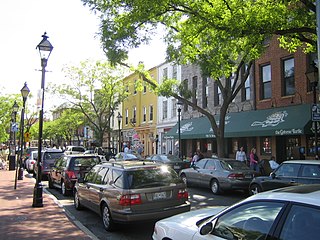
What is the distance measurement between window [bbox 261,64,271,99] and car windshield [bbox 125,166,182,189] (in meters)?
14.3

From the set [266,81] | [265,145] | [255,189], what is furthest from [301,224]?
[266,81]

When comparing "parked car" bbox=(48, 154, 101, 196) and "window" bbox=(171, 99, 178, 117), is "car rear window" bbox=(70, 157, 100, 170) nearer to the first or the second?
"parked car" bbox=(48, 154, 101, 196)

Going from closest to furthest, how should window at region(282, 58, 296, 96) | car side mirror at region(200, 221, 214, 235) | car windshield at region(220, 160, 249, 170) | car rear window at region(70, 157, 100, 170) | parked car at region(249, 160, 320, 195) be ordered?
1. car side mirror at region(200, 221, 214, 235)
2. parked car at region(249, 160, 320, 195)
3. car rear window at region(70, 157, 100, 170)
4. car windshield at region(220, 160, 249, 170)
5. window at region(282, 58, 296, 96)

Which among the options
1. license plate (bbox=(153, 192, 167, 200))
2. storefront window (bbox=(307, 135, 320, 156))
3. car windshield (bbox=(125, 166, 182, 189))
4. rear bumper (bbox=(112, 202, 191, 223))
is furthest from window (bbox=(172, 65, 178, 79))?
rear bumper (bbox=(112, 202, 191, 223))

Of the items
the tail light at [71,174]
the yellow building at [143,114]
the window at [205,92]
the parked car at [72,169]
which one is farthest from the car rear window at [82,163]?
the yellow building at [143,114]

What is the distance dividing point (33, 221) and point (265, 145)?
1509cm

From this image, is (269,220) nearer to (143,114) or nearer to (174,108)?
(174,108)

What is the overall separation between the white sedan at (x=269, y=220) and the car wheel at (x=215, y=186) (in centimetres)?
945

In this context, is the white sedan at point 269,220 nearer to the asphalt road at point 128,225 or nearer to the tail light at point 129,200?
the tail light at point 129,200

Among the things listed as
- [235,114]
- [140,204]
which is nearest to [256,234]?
[140,204]

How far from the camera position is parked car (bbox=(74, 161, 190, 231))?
696 cm

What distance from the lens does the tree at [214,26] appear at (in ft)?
35.8

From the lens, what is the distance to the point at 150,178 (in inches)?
293

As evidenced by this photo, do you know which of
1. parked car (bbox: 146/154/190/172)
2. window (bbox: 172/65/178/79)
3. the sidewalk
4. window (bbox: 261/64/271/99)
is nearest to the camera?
the sidewalk
